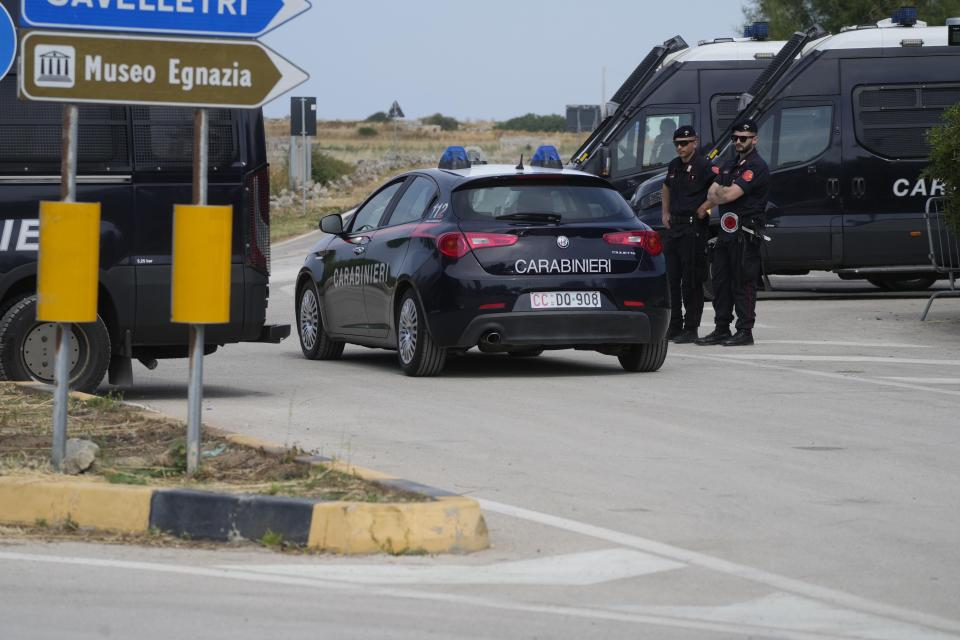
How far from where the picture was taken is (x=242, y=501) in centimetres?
702

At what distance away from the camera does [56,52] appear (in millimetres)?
8188

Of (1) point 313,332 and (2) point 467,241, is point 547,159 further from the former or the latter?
(2) point 467,241

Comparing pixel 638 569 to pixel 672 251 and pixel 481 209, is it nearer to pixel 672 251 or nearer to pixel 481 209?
pixel 481 209

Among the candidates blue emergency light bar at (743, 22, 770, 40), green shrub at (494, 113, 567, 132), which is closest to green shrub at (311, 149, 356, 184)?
blue emergency light bar at (743, 22, 770, 40)

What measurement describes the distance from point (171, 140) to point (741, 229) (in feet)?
20.6

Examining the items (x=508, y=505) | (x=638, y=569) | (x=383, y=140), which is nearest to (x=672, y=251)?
A: (x=508, y=505)

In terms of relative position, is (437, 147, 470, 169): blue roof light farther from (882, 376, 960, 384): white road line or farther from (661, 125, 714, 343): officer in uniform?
(882, 376, 960, 384): white road line

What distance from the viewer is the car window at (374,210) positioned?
14828 mm

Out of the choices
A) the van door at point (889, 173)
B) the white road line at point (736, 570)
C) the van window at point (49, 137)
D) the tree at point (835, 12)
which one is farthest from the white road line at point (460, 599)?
the tree at point (835, 12)

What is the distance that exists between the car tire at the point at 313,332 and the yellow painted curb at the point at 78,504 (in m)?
7.88

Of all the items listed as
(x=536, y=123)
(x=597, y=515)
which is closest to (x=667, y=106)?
(x=597, y=515)

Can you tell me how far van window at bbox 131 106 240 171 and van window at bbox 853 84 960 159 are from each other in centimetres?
1255

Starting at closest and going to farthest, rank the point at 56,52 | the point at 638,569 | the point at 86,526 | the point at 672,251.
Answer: the point at 638,569, the point at 86,526, the point at 56,52, the point at 672,251

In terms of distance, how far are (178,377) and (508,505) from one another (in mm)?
6640
